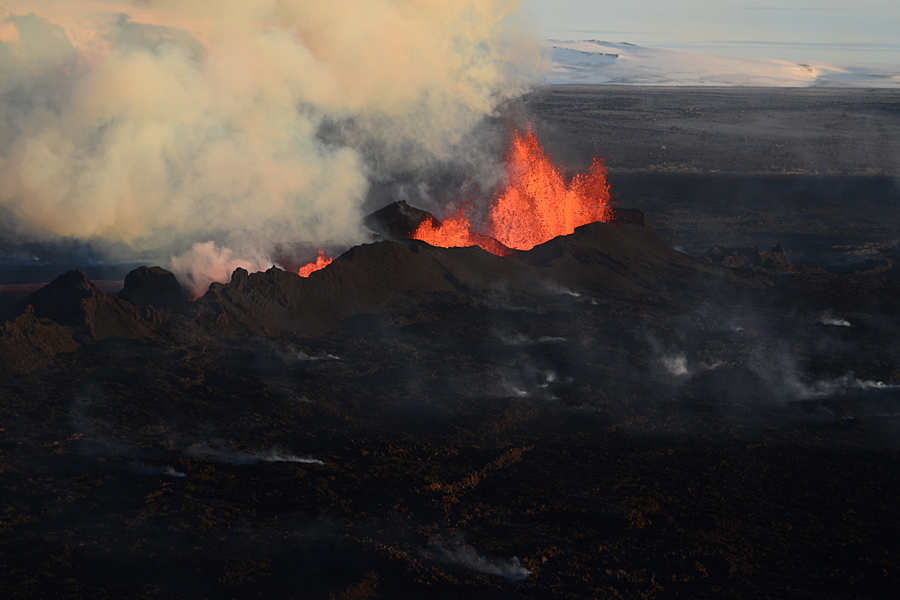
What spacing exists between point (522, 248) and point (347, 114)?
1005cm

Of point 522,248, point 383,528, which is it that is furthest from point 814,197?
point 383,528

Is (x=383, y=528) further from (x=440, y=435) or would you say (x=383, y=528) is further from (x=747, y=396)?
(x=747, y=396)

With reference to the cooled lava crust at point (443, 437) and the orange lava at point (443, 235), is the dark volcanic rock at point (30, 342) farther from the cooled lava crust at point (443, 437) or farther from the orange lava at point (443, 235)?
the orange lava at point (443, 235)

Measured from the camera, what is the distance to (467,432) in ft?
47.5

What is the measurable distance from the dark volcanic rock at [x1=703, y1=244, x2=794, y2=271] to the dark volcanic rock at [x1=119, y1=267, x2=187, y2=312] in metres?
18.7

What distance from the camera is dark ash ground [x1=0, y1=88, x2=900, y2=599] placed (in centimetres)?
988

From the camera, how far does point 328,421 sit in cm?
1485

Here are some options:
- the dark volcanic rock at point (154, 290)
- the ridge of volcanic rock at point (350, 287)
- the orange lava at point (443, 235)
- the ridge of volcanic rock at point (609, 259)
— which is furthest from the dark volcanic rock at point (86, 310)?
the ridge of volcanic rock at point (609, 259)

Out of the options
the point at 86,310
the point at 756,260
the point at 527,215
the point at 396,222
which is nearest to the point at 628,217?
the point at 527,215

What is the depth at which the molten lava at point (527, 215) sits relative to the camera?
2941 centimetres

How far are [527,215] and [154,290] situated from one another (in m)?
16.2

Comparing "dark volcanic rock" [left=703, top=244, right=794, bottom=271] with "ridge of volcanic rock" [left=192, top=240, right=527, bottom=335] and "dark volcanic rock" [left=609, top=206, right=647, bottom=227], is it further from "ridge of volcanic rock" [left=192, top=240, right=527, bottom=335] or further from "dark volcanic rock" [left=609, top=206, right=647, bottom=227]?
"ridge of volcanic rock" [left=192, top=240, right=527, bottom=335]

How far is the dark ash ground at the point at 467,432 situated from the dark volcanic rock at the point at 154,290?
3.75ft

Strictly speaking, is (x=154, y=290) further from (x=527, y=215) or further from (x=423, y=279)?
(x=527, y=215)
